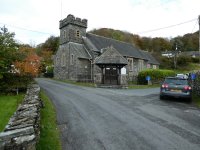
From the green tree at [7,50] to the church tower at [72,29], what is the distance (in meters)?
16.5

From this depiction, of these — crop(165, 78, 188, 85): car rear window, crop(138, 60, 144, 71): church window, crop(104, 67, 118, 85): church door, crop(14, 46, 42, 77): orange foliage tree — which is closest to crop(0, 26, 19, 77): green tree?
crop(14, 46, 42, 77): orange foliage tree

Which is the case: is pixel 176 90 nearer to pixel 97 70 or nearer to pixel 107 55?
pixel 107 55

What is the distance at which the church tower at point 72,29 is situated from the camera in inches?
1389

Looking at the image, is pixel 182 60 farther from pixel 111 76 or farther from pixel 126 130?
pixel 126 130

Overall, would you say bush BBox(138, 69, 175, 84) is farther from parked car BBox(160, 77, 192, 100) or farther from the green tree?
the green tree

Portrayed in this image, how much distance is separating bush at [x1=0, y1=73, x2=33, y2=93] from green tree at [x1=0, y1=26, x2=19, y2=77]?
79cm

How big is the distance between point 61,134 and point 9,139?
3.03 m

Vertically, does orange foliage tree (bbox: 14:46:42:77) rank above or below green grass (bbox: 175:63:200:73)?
below

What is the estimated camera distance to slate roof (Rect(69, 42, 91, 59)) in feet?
112

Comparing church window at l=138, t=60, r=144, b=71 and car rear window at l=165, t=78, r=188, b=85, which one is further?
church window at l=138, t=60, r=144, b=71

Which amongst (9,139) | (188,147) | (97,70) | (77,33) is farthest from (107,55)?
(9,139)

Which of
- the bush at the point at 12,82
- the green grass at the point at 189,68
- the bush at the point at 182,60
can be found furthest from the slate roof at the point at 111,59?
the bush at the point at 182,60

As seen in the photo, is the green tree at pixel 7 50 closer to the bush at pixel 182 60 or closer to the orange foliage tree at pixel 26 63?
the orange foliage tree at pixel 26 63

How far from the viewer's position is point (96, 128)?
8164 millimetres
